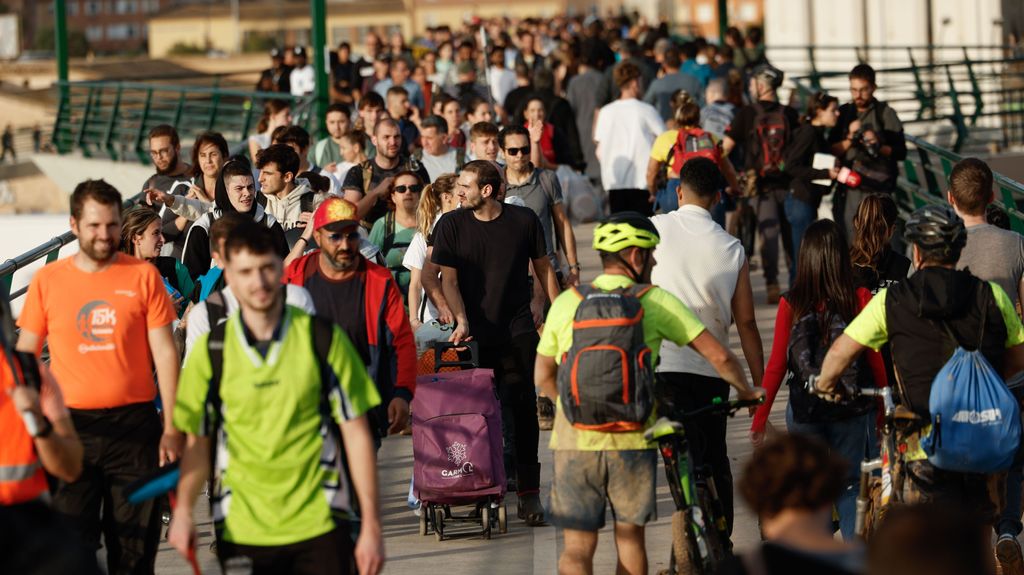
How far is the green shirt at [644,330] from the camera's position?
671cm

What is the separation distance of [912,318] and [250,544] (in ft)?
8.62

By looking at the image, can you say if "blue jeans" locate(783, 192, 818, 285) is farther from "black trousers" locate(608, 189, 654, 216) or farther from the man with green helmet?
the man with green helmet

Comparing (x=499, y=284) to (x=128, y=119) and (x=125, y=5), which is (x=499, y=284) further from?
(x=125, y=5)

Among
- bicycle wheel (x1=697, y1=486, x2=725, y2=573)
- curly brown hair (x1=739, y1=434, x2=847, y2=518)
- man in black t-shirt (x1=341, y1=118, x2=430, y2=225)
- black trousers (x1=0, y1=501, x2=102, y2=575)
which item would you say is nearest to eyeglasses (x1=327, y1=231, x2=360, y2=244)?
bicycle wheel (x1=697, y1=486, x2=725, y2=573)

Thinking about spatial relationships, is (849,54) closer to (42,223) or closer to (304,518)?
(42,223)

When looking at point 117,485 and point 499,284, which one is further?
point 499,284

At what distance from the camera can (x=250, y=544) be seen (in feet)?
19.1

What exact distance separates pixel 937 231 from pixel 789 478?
8.62 feet

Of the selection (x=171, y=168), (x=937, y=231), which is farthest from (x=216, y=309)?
(x=171, y=168)

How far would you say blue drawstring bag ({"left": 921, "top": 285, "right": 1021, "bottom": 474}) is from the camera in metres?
6.80

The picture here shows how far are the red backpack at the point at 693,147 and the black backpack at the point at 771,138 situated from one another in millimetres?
1280

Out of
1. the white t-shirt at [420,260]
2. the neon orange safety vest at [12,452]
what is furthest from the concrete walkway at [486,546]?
the neon orange safety vest at [12,452]

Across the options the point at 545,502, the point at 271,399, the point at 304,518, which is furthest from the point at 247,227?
the point at 545,502

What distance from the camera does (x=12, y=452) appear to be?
238 inches
